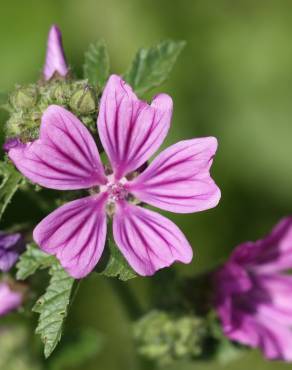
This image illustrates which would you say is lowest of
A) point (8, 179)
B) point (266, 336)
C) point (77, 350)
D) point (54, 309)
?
point (77, 350)

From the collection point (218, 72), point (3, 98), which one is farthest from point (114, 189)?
point (218, 72)

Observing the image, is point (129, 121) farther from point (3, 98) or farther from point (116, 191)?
point (3, 98)

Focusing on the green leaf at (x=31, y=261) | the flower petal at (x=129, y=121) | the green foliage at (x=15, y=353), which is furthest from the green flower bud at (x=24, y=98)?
the green foliage at (x=15, y=353)

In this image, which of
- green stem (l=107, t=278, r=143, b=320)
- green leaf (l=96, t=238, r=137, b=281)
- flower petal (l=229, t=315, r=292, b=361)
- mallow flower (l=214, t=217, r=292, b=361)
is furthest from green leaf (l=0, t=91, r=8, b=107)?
flower petal (l=229, t=315, r=292, b=361)

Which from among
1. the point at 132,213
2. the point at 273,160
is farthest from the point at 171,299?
the point at 273,160

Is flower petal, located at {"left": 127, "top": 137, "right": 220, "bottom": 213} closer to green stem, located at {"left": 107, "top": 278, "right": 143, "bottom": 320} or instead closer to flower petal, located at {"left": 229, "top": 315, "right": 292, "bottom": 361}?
green stem, located at {"left": 107, "top": 278, "right": 143, "bottom": 320}

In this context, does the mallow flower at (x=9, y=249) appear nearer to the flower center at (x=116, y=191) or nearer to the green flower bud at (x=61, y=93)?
the flower center at (x=116, y=191)

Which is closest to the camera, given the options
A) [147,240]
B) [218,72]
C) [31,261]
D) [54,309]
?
[54,309]
